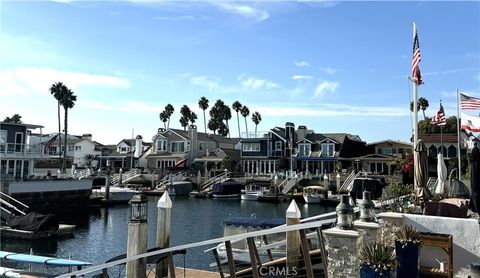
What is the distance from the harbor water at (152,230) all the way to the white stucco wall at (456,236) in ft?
41.4

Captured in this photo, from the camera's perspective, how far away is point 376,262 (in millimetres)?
5910

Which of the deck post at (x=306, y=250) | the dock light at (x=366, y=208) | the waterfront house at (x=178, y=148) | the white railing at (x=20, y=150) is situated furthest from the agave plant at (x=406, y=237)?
the waterfront house at (x=178, y=148)

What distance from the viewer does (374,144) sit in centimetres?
7325

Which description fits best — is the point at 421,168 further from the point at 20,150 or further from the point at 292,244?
the point at 20,150

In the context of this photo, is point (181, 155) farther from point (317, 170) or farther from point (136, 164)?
point (317, 170)

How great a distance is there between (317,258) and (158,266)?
17.6 feet

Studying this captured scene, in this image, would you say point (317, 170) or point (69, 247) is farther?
point (317, 170)

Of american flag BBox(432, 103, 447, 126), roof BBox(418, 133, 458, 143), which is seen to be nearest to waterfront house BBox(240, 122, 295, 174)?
roof BBox(418, 133, 458, 143)

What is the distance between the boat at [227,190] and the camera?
2436 inches

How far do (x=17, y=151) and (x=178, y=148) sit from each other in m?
37.5

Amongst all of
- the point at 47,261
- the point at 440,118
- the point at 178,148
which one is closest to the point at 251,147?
the point at 178,148

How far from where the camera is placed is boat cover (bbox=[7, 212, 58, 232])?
30.1 m

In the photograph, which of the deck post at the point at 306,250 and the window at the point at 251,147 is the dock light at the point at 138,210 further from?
the window at the point at 251,147

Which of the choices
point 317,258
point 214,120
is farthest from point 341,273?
point 214,120
